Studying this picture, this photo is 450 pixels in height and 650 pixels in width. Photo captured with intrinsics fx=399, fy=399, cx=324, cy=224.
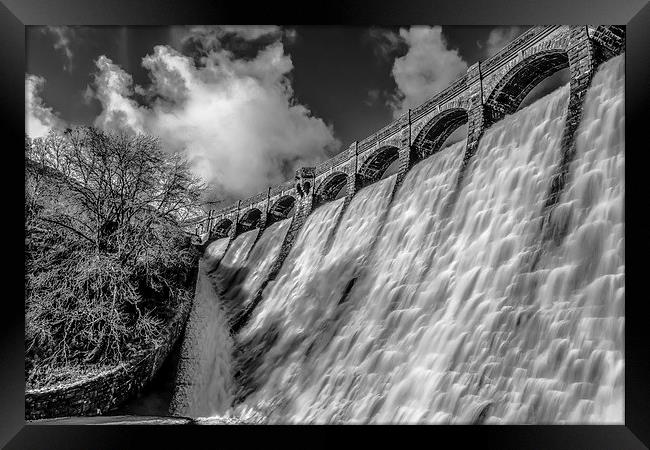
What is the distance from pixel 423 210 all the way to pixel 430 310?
1.32m

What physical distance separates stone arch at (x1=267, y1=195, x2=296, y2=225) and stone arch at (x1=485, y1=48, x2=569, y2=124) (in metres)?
2.63

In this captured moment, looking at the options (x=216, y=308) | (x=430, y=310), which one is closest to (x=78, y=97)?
(x=216, y=308)

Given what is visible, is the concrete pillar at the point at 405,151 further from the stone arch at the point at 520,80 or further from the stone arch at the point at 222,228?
the stone arch at the point at 222,228

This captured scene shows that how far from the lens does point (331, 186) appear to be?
17.0ft

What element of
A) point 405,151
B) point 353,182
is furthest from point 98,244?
point 405,151

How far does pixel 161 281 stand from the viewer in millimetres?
5359

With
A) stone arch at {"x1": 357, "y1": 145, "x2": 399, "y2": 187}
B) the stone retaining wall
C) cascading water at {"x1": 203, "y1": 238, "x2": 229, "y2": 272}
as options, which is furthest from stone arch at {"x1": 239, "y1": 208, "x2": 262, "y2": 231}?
the stone retaining wall

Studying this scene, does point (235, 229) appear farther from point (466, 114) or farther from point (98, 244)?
point (466, 114)

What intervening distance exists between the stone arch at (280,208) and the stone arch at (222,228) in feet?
1.81

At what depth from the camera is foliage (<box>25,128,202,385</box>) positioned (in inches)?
173

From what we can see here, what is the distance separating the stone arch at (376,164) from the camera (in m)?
5.05

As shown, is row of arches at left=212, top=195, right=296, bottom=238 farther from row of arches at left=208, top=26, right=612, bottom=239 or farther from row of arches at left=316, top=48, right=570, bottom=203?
row of arches at left=316, top=48, right=570, bottom=203
